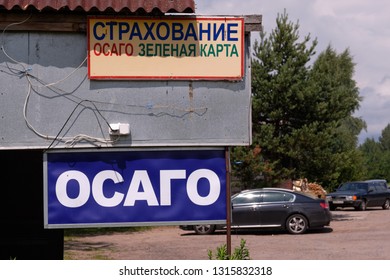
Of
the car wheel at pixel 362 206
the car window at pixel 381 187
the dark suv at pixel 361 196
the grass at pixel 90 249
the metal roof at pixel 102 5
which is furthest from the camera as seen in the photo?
the car window at pixel 381 187

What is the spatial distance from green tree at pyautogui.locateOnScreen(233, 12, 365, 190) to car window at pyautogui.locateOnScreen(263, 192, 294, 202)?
551 centimetres

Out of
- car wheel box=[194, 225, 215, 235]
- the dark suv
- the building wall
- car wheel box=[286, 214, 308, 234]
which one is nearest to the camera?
the building wall

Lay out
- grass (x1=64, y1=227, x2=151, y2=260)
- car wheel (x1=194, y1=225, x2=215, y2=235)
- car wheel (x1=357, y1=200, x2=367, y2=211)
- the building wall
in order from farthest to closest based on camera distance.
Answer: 1. car wheel (x1=357, y1=200, x2=367, y2=211)
2. car wheel (x1=194, y1=225, x2=215, y2=235)
3. grass (x1=64, y1=227, x2=151, y2=260)
4. the building wall

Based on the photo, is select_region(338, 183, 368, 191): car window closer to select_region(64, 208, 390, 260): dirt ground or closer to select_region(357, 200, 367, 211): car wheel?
select_region(357, 200, 367, 211): car wheel

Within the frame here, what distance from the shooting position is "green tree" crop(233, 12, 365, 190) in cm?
2728

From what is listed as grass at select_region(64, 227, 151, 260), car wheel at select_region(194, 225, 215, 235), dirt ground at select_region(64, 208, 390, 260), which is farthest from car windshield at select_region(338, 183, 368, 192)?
car wheel at select_region(194, 225, 215, 235)

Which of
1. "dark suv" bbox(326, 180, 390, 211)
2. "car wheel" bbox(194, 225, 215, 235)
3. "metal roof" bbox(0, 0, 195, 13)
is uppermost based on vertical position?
"metal roof" bbox(0, 0, 195, 13)

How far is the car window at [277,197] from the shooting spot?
70.9ft

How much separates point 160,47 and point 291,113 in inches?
801

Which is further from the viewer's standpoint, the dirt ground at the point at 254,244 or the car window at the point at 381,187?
Result: the car window at the point at 381,187

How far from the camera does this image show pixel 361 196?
108ft

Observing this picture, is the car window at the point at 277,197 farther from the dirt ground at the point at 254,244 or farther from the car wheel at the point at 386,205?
the car wheel at the point at 386,205

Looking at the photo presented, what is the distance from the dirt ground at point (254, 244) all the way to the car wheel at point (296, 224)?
27 centimetres

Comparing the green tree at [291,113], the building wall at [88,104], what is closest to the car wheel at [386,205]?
the green tree at [291,113]
